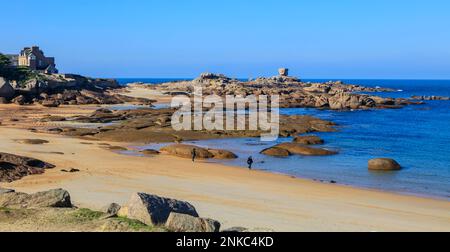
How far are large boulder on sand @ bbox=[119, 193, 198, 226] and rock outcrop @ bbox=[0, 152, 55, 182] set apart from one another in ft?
35.5

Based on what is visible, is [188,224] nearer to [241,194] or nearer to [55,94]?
[241,194]

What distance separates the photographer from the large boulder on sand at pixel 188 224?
11.3m

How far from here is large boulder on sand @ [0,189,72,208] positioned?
13484mm

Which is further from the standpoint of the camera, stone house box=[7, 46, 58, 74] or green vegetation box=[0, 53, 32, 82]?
stone house box=[7, 46, 58, 74]

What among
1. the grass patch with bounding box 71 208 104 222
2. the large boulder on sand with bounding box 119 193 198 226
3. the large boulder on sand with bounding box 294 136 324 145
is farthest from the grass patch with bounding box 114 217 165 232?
the large boulder on sand with bounding box 294 136 324 145

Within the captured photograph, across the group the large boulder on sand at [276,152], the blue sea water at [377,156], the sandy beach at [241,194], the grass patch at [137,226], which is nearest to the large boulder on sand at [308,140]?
the blue sea water at [377,156]

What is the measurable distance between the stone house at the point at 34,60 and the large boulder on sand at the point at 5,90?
31305 millimetres

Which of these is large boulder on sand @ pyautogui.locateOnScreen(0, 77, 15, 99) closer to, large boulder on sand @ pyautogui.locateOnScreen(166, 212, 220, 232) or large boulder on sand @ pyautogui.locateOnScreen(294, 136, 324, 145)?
large boulder on sand @ pyautogui.locateOnScreen(294, 136, 324, 145)

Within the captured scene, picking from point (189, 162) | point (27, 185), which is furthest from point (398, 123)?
point (27, 185)

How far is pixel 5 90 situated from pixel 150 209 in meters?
64.1

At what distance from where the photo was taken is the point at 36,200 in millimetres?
13664

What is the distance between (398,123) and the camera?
2434 inches

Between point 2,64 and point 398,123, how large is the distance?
203 ft

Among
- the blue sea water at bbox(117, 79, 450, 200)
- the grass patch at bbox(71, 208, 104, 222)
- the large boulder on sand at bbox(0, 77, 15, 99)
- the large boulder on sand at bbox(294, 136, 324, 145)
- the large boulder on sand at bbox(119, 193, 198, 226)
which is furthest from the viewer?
the large boulder on sand at bbox(0, 77, 15, 99)
